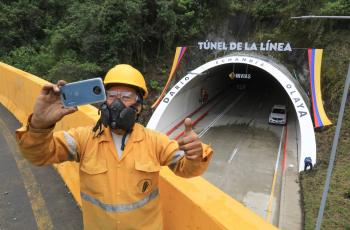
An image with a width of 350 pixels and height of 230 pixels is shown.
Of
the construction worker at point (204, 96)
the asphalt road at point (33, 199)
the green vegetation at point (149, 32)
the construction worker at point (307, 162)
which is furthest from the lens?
the construction worker at point (204, 96)

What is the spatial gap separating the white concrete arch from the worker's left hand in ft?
52.2

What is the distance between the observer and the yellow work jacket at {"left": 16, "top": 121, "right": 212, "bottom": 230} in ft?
8.63

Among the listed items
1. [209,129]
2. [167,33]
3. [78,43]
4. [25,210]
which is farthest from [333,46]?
[25,210]

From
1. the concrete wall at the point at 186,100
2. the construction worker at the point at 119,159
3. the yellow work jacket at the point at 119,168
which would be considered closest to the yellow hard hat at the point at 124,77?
the construction worker at the point at 119,159

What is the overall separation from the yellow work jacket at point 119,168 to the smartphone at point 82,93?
36cm

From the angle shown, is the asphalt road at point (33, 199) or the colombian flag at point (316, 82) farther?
the colombian flag at point (316, 82)

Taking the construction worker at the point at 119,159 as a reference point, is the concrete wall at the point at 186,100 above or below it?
below

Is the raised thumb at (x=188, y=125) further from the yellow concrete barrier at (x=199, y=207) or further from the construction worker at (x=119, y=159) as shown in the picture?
the yellow concrete barrier at (x=199, y=207)

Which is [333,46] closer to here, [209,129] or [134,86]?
[209,129]

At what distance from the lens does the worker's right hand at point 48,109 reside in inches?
92.7

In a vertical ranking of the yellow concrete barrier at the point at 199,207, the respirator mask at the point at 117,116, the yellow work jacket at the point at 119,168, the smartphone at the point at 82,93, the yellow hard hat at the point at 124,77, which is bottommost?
the yellow concrete barrier at the point at 199,207

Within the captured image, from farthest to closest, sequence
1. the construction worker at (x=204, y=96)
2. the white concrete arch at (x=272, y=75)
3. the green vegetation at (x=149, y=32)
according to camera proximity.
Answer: the construction worker at (x=204, y=96) < the green vegetation at (x=149, y=32) < the white concrete arch at (x=272, y=75)

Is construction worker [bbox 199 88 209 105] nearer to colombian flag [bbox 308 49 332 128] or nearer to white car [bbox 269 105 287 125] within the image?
white car [bbox 269 105 287 125]

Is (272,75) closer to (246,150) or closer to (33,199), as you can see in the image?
(246,150)
